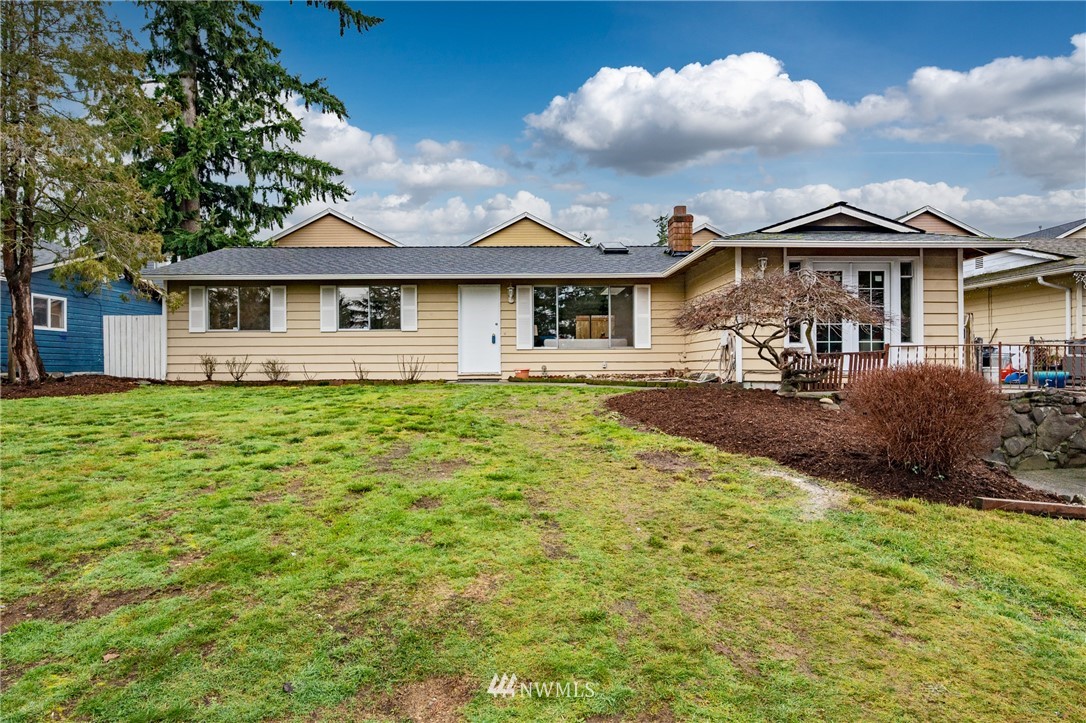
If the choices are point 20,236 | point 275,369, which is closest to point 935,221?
point 275,369

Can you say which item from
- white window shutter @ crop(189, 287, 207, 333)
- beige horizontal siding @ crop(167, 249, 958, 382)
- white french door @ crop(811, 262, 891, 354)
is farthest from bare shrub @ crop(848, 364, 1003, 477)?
white window shutter @ crop(189, 287, 207, 333)

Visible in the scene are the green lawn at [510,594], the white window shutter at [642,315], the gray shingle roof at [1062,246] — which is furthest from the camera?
the gray shingle roof at [1062,246]

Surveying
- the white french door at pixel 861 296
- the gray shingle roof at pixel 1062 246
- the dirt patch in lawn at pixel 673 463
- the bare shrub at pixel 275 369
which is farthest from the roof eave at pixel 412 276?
the gray shingle roof at pixel 1062 246

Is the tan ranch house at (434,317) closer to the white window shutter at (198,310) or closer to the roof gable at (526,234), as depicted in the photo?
the white window shutter at (198,310)

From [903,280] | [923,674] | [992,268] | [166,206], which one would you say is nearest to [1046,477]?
[903,280]

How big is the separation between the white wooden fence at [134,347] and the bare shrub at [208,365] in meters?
1.12

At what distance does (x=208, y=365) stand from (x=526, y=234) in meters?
13.7

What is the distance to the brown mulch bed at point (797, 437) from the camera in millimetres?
5324

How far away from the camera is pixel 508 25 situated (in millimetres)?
15125

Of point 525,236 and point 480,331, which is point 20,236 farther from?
point 525,236

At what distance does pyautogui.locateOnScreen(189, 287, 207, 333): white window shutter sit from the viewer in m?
14.6

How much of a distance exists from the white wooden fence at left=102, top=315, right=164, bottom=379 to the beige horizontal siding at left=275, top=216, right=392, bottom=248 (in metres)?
10.4

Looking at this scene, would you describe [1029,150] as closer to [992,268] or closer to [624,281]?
[992,268]

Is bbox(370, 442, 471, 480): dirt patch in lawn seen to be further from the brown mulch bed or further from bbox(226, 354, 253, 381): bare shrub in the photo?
bbox(226, 354, 253, 381): bare shrub
